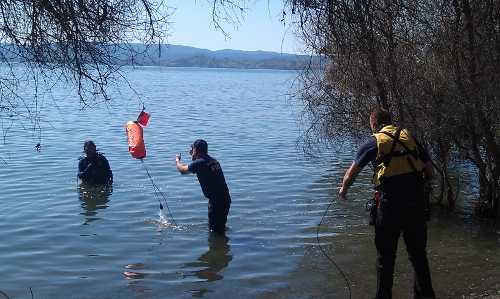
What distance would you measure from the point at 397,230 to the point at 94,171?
378 inches

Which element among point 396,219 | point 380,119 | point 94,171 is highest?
point 380,119

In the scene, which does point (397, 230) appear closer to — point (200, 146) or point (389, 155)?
point (389, 155)

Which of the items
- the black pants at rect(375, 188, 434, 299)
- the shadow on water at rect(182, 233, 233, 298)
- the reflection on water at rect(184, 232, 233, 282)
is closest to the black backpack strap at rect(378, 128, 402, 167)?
the black pants at rect(375, 188, 434, 299)

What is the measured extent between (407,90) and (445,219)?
106 inches

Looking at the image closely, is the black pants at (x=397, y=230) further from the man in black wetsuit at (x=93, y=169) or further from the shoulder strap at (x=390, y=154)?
the man in black wetsuit at (x=93, y=169)

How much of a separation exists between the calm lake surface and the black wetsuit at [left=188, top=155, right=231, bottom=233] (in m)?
0.48

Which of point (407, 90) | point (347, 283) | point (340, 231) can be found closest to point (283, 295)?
point (347, 283)

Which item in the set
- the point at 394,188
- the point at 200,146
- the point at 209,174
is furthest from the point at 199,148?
the point at 394,188

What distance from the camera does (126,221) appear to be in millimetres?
11945

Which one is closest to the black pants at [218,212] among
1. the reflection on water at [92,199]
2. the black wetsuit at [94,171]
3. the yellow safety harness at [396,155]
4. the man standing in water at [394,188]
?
the reflection on water at [92,199]

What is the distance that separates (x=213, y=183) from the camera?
1020 cm

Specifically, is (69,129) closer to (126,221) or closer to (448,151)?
(126,221)

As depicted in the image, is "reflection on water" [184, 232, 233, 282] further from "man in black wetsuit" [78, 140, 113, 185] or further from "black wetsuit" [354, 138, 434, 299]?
"man in black wetsuit" [78, 140, 113, 185]

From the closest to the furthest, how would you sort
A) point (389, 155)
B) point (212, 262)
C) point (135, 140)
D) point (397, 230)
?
point (389, 155) < point (397, 230) < point (212, 262) < point (135, 140)
